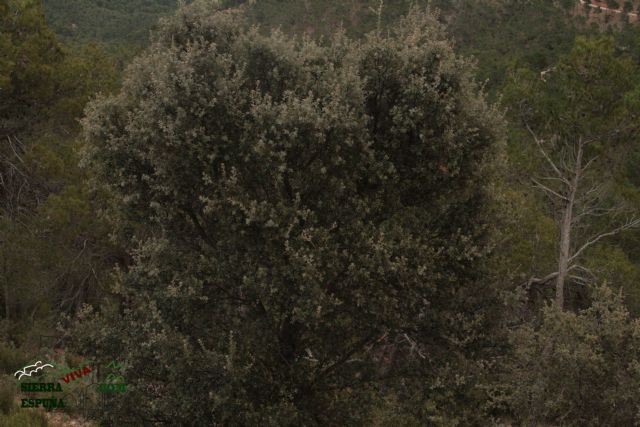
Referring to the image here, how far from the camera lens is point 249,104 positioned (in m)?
8.58

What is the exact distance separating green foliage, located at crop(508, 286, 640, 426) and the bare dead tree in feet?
25.3

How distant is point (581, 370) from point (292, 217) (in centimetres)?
453

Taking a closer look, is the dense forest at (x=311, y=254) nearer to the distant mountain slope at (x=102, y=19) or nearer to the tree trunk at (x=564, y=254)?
the tree trunk at (x=564, y=254)

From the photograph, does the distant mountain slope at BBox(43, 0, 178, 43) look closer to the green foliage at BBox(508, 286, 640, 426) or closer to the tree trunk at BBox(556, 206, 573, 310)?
the tree trunk at BBox(556, 206, 573, 310)

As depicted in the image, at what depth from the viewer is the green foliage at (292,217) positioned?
27.2 ft

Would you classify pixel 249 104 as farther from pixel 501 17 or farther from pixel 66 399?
pixel 501 17

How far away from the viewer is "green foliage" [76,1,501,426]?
27.2ft

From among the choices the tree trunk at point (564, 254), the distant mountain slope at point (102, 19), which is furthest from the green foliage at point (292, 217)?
the distant mountain slope at point (102, 19)

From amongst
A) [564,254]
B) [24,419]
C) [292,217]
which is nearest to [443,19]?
[564,254]

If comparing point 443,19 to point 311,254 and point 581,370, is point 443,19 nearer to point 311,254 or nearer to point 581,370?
point 581,370

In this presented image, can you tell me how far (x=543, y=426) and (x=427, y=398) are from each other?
1.74 m

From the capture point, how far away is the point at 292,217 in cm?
828

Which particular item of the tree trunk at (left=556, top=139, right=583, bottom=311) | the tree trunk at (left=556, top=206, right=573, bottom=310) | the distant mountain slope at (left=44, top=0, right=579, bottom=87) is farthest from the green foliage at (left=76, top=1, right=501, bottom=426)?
the distant mountain slope at (left=44, top=0, right=579, bottom=87)

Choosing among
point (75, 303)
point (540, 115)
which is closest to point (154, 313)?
point (75, 303)
